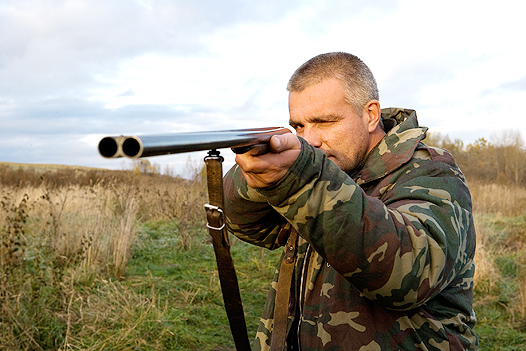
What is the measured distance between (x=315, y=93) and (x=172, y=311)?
4.29 metres

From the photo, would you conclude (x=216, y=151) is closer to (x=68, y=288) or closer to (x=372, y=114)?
(x=372, y=114)

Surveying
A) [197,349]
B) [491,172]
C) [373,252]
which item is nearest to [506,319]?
[197,349]

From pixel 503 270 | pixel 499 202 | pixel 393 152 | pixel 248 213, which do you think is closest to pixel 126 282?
pixel 248 213

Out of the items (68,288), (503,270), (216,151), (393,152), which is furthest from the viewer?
(503,270)

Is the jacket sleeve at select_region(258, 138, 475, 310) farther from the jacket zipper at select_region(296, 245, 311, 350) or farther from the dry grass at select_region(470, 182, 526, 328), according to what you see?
the dry grass at select_region(470, 182, 526, 328)

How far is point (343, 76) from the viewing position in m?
2.55

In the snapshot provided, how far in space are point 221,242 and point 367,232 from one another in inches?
21.5

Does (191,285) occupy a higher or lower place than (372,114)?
lower

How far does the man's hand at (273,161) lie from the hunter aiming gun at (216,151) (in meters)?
0.03

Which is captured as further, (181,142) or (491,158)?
(491,158)

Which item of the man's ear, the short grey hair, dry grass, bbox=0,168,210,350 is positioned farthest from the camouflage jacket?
dry grass, bbox=0,168,210,350

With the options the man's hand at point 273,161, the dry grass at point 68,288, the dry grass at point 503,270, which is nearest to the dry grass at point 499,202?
the dry grass at point 503,270

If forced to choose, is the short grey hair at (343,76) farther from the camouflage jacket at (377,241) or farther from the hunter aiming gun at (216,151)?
the hunter aiming gun at (216,151)

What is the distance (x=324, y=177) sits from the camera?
5.26 ft
